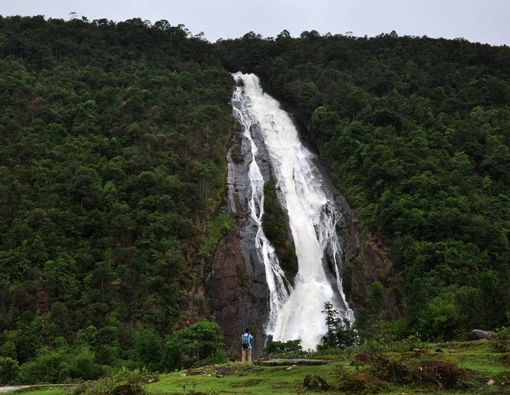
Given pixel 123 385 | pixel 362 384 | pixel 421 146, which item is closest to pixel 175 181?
pixel 421 146

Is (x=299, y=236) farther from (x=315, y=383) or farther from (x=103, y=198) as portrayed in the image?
(x=315, y=383)

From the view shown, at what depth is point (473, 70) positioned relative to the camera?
60.5 m

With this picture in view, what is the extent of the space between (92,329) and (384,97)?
1434 inches

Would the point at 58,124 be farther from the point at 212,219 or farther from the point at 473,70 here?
the point at 473,70

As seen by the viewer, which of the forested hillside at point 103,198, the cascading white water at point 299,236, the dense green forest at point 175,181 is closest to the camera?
the dense green forest at point 175,181

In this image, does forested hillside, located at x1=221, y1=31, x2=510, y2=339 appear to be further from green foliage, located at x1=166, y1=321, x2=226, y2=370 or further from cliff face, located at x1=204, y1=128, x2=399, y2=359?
green foliage, located at x1=166, y1=321, x2=226, y2=370

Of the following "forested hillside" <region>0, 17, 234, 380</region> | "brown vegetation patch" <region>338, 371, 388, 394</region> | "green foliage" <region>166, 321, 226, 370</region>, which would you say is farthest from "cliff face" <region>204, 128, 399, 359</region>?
"brown vegetation patch" <region>338, 371, 388, 394</region>

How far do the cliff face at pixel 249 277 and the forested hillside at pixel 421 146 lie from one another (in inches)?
51.3

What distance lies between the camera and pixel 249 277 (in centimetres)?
Result: 3494

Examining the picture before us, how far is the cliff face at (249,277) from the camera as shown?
1287 inches

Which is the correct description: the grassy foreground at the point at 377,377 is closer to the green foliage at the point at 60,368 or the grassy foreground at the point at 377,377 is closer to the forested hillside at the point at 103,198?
the green foliage at the point at 60,368

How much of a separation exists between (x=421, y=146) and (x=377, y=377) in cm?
3392

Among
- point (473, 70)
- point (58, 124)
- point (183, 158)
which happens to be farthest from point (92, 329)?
point (473, 70)

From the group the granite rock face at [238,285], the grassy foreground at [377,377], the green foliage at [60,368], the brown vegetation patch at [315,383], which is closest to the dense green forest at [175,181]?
the green foliage at [60,368]
